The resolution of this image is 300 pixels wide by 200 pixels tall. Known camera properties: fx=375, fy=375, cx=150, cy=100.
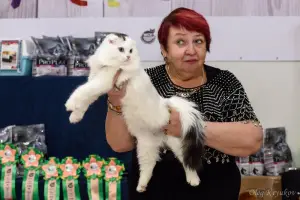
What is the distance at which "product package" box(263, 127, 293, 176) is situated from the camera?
77.1 inches

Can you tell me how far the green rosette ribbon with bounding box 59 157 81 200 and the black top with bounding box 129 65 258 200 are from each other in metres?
Result: 0.46

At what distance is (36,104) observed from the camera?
1.73 m

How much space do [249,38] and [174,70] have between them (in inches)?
39.8

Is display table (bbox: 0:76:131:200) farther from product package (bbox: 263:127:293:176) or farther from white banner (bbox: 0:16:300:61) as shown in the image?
product package (bbox: 263:127:293:176)

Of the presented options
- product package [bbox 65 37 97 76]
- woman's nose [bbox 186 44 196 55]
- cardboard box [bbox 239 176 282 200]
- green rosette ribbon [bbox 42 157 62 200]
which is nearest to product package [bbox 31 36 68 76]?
product package [bbox 65 37 97 76]

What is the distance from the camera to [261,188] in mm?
1887

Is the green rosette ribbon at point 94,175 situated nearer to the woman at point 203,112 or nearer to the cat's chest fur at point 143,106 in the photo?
the woman at point 203,112

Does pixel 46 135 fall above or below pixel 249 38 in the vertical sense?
below

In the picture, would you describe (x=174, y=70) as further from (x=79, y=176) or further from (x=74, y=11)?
(x=74, y=11)

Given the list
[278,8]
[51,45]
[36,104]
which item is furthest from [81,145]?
[278,8]

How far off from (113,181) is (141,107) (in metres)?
0.66

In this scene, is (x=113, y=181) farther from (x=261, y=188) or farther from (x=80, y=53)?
(x=261, y=188)

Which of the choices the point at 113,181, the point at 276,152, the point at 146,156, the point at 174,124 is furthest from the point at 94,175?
the point at 276,152

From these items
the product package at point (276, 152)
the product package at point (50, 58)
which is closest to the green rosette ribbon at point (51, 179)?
the product package at point (50, 58)
